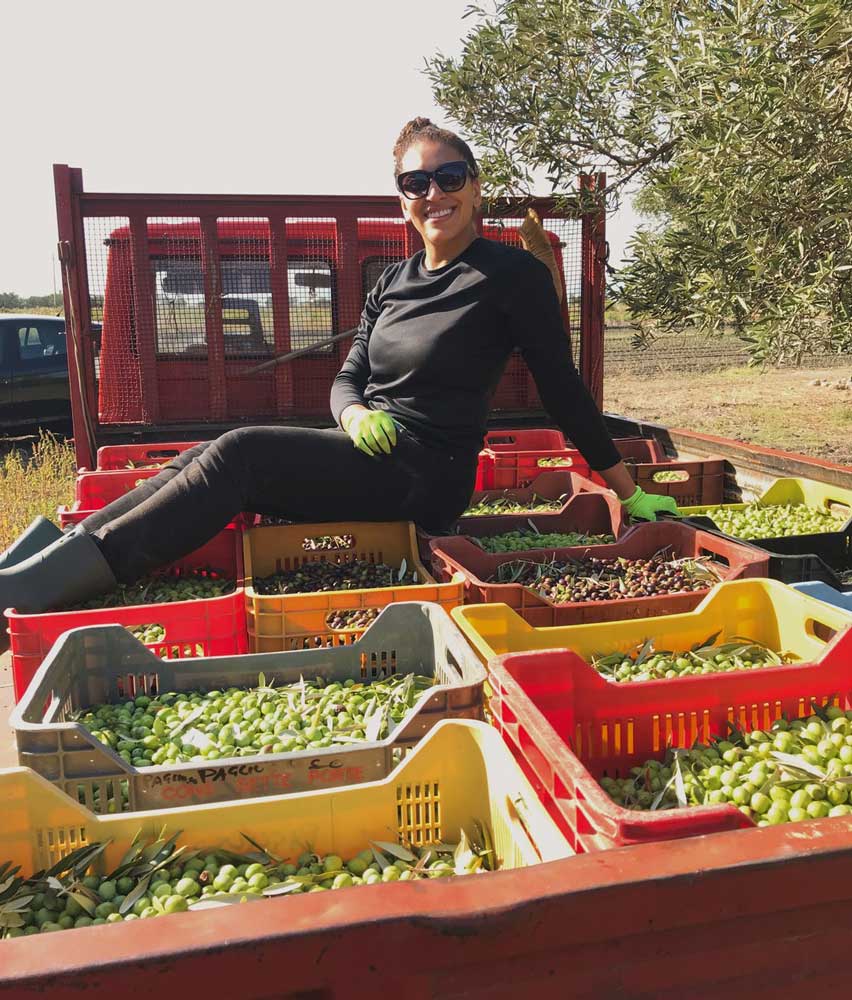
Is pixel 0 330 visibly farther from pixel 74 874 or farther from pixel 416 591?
pixel 74 874

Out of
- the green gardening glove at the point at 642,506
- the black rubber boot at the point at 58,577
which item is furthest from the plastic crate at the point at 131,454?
the green gardening glove at the point at 642,506

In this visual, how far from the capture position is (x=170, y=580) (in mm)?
3846

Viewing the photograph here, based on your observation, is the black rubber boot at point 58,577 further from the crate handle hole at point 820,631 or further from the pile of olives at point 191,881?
the crate handle hole at point 820,631

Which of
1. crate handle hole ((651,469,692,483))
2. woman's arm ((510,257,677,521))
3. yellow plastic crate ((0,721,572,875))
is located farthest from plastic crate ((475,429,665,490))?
yellow plastic crate ((0,721,572,875))

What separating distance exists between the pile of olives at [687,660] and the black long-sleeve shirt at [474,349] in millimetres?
1118

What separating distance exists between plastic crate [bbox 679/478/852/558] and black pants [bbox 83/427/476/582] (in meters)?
1.28

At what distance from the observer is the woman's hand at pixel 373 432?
11.4 ft

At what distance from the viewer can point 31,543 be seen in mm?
3420

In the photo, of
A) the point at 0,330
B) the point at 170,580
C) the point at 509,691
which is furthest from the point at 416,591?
the point at 0,330

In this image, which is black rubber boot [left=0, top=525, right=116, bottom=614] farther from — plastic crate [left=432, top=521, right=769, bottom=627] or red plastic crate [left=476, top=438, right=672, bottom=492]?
Answer: red plastic crate [left=476, top=438, right=672, bottom=492]

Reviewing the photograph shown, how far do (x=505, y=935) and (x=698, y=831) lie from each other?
40 centimetres

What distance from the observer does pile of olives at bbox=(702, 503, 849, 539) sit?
14.7ft

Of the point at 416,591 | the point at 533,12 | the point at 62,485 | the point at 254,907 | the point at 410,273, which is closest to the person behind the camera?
the point at 254,907

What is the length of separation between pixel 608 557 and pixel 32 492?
263 inches
